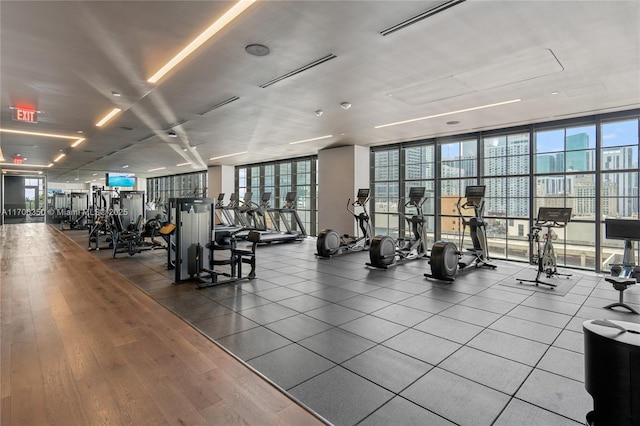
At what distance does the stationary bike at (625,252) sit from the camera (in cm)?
422

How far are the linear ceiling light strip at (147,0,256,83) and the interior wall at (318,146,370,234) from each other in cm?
628

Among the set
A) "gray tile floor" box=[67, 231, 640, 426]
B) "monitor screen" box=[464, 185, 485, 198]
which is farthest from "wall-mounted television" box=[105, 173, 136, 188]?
"monitor screen" box=[464, 185, 485, 198]

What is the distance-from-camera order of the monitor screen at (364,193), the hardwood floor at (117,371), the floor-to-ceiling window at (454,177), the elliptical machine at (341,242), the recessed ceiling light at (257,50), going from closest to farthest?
1. the hardwood floor at (117,371)
2. the recessed ceiling light at (257,50)
3. the elliptical machine at (341,242)
4. the floor-to-ceiling window at (454,177)
5. the monitor screen at (364,193)

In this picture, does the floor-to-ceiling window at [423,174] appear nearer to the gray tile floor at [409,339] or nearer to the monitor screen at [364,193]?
the monitor screen at [364,193]

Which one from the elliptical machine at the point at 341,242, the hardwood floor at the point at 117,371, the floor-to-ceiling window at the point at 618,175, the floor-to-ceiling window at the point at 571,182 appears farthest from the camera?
the elliptical machine at the point at 341,242

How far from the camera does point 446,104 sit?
19.1 feet

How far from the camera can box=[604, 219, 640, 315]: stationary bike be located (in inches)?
166

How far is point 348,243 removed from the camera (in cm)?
862

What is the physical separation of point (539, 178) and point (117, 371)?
8.28 m

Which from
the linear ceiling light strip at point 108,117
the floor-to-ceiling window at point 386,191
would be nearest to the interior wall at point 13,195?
the linear ceiling light strip at point 108,117

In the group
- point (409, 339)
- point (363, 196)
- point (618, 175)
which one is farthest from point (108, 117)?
point (618, 175)

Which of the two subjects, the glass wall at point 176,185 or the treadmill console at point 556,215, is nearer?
the treadmill console at point 556,215

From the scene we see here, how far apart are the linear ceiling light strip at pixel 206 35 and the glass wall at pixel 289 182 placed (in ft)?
25.8

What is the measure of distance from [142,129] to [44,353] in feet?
20.7
